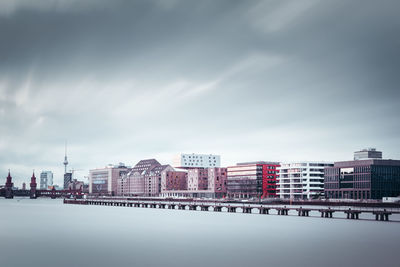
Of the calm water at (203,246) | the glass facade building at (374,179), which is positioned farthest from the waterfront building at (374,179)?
the calm water at (203,246)

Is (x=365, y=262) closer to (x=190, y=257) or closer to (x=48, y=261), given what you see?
(x=190, y=257)

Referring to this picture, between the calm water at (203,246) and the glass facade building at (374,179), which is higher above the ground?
the glass facade building at (374,179)

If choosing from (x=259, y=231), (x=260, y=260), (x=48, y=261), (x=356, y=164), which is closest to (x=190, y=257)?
(x=260, y=260)

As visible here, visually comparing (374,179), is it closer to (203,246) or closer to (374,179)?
(374,179)

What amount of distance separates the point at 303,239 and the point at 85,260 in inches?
1300

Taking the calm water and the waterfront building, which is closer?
the calm water

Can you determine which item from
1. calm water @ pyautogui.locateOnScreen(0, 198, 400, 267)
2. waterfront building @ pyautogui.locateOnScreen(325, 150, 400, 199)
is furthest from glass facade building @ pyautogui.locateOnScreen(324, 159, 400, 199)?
calm water @ pyautogui.locateOnScreen(0, 198, 400, 267)

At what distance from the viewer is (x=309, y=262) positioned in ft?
169

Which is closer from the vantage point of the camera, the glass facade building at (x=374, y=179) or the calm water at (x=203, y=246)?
the calm water at (x=203, y=246)

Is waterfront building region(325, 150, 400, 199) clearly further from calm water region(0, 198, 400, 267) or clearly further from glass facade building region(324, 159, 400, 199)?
calm water region(0, 198, 400, 267)

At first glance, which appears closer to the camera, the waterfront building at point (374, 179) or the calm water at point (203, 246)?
the calm water at point (203, 246)

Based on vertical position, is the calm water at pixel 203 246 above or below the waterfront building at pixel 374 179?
below

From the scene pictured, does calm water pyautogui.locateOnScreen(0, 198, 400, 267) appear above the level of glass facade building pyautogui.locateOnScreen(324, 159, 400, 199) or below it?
below

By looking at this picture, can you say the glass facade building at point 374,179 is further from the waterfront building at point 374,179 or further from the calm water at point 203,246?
the calm water at point 203,246
